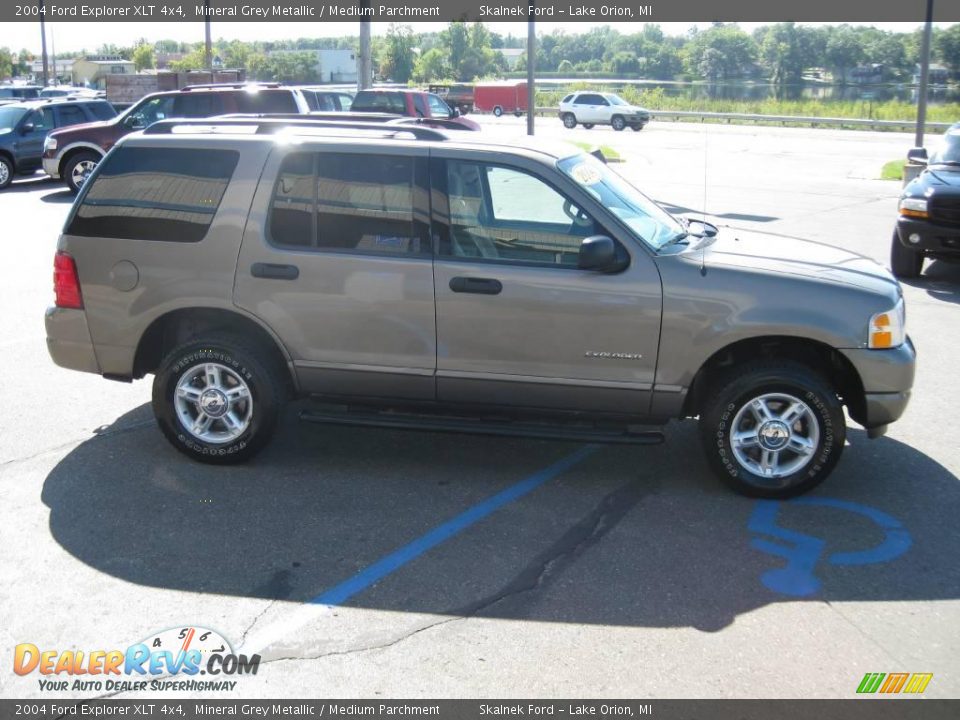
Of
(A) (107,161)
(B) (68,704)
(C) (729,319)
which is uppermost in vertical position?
(A) (107,161)

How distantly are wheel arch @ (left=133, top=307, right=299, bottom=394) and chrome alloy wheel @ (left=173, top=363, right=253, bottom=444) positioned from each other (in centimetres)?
23

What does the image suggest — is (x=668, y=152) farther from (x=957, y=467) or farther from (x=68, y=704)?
(x=68, y=704)

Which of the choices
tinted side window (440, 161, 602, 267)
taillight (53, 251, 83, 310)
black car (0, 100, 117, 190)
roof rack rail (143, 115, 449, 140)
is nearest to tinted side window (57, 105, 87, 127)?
black car (0, 100, 117, 190)

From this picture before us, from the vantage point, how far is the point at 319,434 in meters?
6.50

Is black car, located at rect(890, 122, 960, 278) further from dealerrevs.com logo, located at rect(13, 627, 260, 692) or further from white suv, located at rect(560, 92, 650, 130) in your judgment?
white suv, located at rect(560, 92, 650, 130)

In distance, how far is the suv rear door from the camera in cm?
557

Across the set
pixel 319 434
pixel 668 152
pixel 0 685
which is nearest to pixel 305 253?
pixel 319 434

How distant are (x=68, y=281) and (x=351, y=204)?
1735 mm

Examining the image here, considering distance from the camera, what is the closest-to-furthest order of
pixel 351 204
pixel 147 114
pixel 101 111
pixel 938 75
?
pixel 351 204 → pixel 147 114 → pixel 101 111 → pixel 938 75

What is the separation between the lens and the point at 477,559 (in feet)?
15.7

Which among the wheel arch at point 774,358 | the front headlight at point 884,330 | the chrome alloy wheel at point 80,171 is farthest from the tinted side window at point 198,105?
the front headlight at point 884,330

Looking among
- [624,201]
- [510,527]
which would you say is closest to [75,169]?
[624,201]

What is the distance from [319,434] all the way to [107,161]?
2057mm

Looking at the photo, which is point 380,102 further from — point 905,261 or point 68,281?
point 68,281
